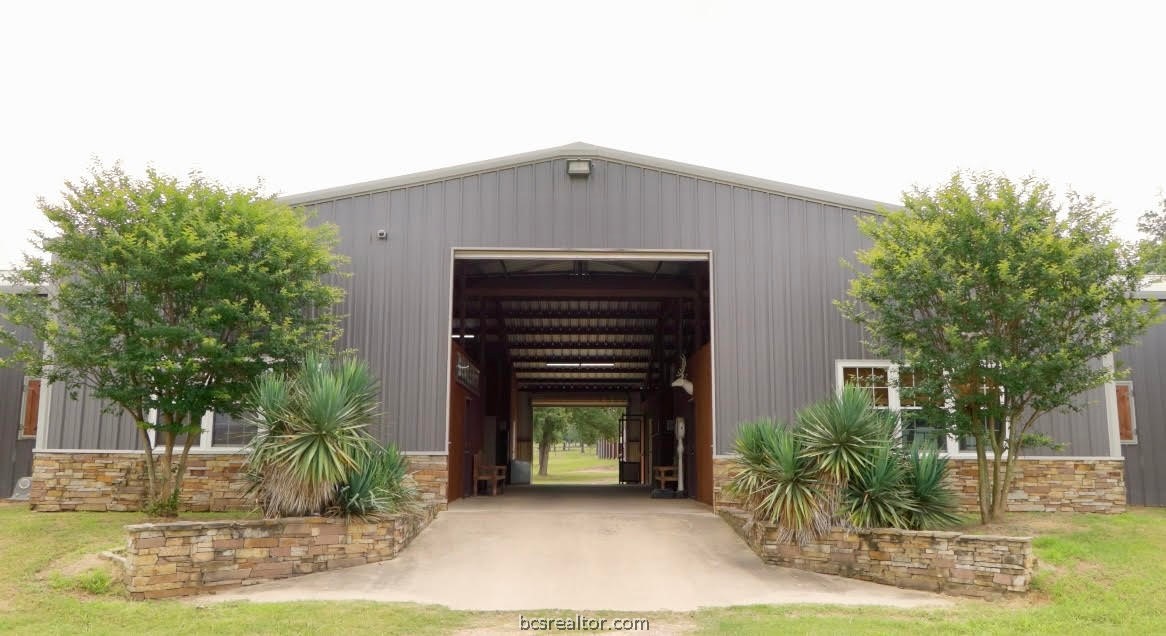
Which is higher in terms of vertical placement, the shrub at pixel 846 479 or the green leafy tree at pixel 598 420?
the green leafy tree at pixel 598 420

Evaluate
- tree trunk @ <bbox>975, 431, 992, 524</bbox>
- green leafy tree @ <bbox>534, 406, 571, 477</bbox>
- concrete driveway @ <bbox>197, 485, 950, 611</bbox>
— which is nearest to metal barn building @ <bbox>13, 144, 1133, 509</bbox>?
concrete driveway @ <bbox>197, 485, 950, 611</bbox>

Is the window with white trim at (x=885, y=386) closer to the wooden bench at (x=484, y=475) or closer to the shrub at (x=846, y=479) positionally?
the shrub at (x=846, y=479)

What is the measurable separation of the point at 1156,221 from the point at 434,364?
30.2m

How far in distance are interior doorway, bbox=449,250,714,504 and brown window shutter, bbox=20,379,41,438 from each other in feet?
25.8

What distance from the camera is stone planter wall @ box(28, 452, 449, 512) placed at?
1273 cm

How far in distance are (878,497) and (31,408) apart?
15116 millimetres

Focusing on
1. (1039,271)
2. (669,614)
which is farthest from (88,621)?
(1039,271)

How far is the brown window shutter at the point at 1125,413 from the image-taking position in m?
15.8

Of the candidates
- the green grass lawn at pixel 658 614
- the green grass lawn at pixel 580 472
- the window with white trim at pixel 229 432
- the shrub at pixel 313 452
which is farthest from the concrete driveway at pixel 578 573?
the green grass lawn at pixel 580 472

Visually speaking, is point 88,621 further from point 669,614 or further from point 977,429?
point 977,429

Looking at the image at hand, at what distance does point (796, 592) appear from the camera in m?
9.14

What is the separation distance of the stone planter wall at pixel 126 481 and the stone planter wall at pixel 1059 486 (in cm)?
439

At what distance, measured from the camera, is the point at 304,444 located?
9.98m

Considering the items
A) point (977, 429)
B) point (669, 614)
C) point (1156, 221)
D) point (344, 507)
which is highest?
point (1156, 221)
